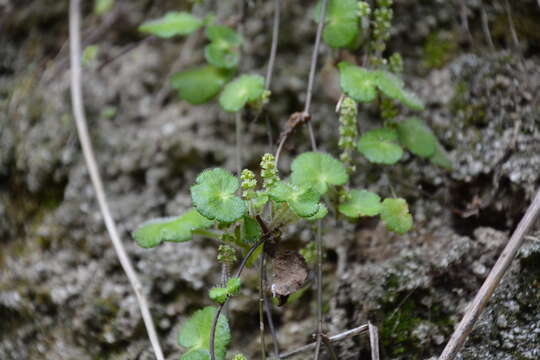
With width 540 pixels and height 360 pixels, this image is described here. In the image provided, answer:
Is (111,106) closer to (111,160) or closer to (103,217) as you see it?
(111,160)

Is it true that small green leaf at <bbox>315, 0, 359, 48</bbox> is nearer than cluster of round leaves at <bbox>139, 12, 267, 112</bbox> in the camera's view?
Yes

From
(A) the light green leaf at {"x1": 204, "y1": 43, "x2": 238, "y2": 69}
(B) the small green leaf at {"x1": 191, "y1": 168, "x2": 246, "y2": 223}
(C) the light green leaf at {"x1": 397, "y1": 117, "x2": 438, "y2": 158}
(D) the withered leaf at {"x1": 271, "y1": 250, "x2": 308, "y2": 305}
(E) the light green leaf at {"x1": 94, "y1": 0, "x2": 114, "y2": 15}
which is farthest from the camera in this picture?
(E) the light green leaf at {"x1": 94, "y1": 0, "x2": 114, "y2": 15}

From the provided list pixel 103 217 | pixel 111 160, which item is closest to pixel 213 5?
pixel 111 160

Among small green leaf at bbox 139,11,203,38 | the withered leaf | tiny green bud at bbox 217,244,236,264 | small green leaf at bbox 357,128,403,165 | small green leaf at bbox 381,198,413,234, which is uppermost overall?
small green leaf at bbox 139,11,203,38

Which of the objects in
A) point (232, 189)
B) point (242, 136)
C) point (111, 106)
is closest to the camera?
point (232, 189)

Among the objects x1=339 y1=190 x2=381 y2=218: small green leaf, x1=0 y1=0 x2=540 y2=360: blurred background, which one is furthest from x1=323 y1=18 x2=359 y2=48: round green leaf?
x1=339 y1=190 x2=381 y2=218: small green leaf

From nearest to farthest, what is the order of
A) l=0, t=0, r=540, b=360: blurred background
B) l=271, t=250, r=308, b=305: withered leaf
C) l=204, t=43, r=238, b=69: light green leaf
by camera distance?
l=271, t=250, r=308, b=305: withered leaf → l=0, t=0, r=540, b=360: blurred background → l=204, t=43, r=238, b=69: light green leaf

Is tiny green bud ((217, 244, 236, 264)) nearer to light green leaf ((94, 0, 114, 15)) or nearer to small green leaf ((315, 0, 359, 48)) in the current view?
small green leaf ((315, 0, 359, 48))

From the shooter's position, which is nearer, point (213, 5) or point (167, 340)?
point (167, 340)
